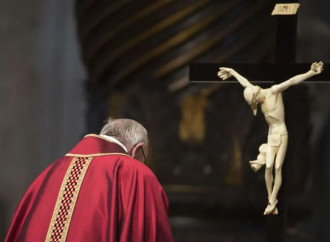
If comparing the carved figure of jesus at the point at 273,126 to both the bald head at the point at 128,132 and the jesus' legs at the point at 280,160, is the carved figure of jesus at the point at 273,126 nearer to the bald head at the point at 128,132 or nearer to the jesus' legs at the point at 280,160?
the jesus' legs at the point at 280,160

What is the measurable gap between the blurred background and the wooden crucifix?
0.75 m

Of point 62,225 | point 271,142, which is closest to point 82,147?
point 62,225

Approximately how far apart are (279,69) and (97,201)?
1.42m

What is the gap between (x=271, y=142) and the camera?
12.7ft

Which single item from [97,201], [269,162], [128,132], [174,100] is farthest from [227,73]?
[97,201]

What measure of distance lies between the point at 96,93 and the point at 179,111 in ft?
1.78

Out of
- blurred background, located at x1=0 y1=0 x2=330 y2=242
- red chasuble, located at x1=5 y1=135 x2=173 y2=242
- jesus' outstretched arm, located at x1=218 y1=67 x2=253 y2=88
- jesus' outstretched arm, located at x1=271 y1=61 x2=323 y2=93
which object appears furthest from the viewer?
blurred background, located at x1=0 y1=0 x2=330 y2=242

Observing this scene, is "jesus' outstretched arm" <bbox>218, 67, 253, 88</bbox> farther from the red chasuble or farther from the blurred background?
the red chasuble

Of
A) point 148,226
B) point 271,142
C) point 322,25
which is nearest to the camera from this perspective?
point 148,226

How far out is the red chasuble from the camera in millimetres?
2887

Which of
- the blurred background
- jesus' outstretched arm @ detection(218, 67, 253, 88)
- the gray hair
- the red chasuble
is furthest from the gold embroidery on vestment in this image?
the blurred background

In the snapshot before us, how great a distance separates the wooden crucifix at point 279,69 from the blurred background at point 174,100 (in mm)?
746

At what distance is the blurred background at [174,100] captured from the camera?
184 inches

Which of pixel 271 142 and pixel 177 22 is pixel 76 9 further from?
pixel 271 142
